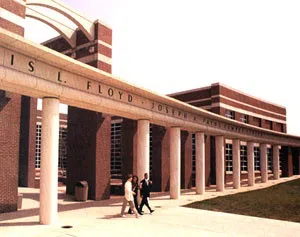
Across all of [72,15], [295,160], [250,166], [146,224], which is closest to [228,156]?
[250,166]

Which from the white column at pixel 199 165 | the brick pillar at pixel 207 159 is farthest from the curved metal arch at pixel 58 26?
the brick pillar at pixel 207 159

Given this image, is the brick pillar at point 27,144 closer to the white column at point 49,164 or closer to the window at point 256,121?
the white column at point 49,164

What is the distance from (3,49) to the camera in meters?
10.8

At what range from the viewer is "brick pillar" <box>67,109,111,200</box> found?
2069cm

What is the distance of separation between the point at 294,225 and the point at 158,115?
949 centimetres

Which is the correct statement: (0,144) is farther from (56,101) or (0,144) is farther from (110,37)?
(110,37)

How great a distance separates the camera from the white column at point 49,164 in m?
12.2

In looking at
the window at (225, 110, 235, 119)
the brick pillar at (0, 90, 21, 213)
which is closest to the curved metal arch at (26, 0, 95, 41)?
the brick pillar at (0, 90, 21, 213)

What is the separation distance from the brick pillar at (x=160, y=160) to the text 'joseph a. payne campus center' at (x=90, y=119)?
3.6 inches

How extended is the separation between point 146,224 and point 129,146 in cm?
1566

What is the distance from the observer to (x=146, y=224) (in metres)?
12.4

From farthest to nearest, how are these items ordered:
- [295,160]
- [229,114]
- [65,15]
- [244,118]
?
1. [295,160]
2. [244,118]
3. [229,114]
4. [65,15]

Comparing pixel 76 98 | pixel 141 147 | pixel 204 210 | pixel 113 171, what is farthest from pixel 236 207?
pixel 113 171

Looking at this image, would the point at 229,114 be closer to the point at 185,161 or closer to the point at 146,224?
the point at 185,161
